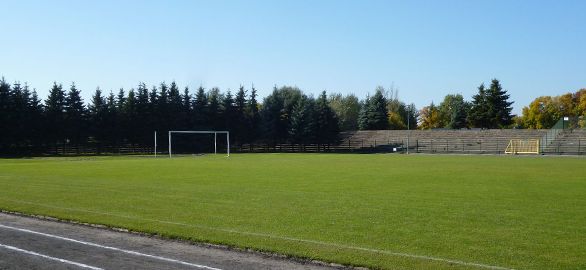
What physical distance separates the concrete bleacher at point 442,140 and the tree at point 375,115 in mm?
9029

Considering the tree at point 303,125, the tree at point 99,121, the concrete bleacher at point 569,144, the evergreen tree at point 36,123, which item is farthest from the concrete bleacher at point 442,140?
the evergreen tree at point 36,123

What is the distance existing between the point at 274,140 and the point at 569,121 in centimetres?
4359

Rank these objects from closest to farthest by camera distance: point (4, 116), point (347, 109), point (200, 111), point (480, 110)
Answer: point (4, 116)
point (200, 111)
point (480, 110)
point (347, 109)

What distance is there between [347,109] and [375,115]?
2987 cm

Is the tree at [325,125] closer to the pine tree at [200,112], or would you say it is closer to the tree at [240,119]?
the tree at [240,119]

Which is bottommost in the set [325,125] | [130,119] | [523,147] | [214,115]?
[523,147]

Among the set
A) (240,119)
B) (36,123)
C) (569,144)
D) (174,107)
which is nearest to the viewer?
(569,144)

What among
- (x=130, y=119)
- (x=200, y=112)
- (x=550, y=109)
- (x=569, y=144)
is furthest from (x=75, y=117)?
(x=550, y=109)

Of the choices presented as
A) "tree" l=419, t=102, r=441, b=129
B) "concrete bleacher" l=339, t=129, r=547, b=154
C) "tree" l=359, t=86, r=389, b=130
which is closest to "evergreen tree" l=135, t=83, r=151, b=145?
"concrete bleacher" l=339, t=129, r=547, b=154

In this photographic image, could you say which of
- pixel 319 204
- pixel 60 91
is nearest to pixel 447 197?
pixel 319 204

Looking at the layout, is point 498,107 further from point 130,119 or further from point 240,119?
point 130,119

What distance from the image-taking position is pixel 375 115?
98188 millimetres

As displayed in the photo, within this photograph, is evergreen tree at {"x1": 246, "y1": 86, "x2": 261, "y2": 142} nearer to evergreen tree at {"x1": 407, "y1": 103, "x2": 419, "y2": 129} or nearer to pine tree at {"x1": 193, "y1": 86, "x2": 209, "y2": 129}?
pine tree at {"x1": 193, "y1": 86, "x2": 209, "y2": 129}

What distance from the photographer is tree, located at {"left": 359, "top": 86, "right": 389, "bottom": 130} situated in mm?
98188
